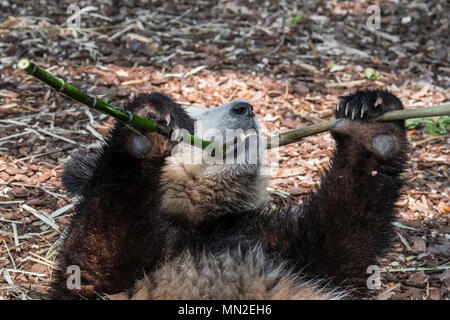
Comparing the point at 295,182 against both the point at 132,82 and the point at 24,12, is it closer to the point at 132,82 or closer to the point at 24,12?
the point at 132,82

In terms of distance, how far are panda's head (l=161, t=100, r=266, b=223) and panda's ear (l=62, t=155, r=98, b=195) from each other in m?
0.55

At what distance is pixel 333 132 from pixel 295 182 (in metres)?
1.65

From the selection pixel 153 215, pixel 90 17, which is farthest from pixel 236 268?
pixel 90 17

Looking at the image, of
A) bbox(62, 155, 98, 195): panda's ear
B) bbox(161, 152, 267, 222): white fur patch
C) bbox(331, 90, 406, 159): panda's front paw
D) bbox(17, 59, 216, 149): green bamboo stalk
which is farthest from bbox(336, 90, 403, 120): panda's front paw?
bbox(62, 155, 98, 195): panda's ear

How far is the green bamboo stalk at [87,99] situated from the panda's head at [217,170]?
42cm

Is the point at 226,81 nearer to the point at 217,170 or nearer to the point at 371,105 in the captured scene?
the point at 217,170

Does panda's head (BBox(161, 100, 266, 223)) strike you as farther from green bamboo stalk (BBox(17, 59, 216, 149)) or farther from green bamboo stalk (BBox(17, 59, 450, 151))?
green bamboo stalk (BBox(17, 59, 216, 149))

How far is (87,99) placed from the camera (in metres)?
2.82

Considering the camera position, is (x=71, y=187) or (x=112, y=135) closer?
(x=112, y=135)

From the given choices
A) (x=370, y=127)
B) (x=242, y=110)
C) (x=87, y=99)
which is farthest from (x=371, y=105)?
(x=87, y=99)

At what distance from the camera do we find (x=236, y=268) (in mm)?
3615

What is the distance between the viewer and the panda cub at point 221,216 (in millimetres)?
3381

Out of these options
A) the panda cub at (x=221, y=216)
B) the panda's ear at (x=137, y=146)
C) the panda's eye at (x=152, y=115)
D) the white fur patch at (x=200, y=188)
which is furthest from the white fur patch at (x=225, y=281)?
the panda's eye at (x=152, y=115)

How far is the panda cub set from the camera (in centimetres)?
338
